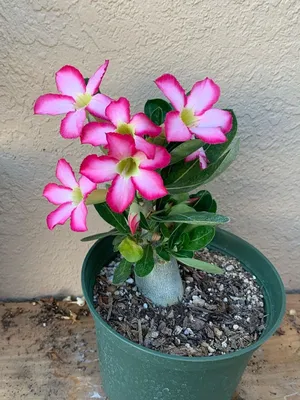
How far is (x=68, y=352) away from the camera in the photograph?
118 cm

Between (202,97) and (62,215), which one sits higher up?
(202,97)

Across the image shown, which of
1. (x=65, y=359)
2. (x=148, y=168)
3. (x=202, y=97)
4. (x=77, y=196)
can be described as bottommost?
(x=65, y=359)

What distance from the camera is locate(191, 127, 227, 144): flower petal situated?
700mm

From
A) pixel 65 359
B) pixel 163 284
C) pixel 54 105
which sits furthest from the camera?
pixel 65 359

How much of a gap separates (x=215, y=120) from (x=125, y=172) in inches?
6.4

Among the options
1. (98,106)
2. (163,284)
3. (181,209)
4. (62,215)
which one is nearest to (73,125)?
(98,106)

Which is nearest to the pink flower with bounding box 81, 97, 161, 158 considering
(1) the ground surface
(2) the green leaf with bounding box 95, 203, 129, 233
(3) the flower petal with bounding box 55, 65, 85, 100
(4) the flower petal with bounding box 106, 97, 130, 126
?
(4) the flower petal with bounding box 106, 97, 130, 126

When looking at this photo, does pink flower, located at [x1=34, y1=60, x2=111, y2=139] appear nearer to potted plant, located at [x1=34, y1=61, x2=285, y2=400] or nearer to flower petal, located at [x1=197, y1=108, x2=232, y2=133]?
potted plant, located at [x1=34, y1=61, x2=285, y2=400]

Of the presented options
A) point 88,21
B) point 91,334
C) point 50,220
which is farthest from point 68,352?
point 88,21

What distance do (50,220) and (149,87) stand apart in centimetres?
38

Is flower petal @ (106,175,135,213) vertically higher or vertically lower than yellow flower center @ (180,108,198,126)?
lower

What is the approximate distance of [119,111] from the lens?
0.67 metres

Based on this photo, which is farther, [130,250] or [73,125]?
[130,250]

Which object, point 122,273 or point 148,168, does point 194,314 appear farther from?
point 148,168
